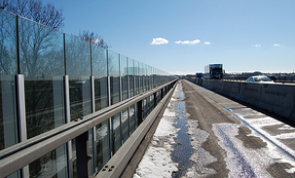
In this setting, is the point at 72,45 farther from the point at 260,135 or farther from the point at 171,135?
the point at 260,135

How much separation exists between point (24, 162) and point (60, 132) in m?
0.56

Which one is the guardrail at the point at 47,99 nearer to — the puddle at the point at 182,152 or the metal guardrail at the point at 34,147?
the metal guardrail at the point at 34,147

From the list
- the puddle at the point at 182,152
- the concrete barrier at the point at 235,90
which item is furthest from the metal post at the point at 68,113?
the concrete barrier at the point at 235,90

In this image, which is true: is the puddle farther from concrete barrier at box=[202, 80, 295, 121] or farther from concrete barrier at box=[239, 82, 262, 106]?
concrete barrier at box=[239, 82, 262, 106]

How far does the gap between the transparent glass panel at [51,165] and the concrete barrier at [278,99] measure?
9.39m

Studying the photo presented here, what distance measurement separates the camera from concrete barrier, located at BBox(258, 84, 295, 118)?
30.0 feet

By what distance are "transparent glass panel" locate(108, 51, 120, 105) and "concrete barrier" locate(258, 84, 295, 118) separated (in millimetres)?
7842

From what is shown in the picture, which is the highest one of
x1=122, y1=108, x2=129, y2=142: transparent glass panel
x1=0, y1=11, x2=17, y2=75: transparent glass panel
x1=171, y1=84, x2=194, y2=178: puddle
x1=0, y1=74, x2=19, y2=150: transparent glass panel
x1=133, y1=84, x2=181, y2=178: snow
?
x1=0, y1=11, x2=17, y2=75: transparent glass panel

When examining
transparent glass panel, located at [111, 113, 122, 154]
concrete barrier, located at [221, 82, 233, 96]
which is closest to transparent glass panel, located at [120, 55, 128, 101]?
transparent glass panel, located at [111, 113, 122, 154]

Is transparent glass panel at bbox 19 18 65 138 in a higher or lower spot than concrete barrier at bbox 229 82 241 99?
higher

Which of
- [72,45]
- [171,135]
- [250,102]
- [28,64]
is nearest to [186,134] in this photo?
[171,135]

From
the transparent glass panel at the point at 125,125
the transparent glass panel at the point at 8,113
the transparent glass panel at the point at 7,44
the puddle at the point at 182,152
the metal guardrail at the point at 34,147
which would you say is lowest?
the puddle at the point at 182,152

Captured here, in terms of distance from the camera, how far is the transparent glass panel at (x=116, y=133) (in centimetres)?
449

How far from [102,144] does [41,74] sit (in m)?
1.91
